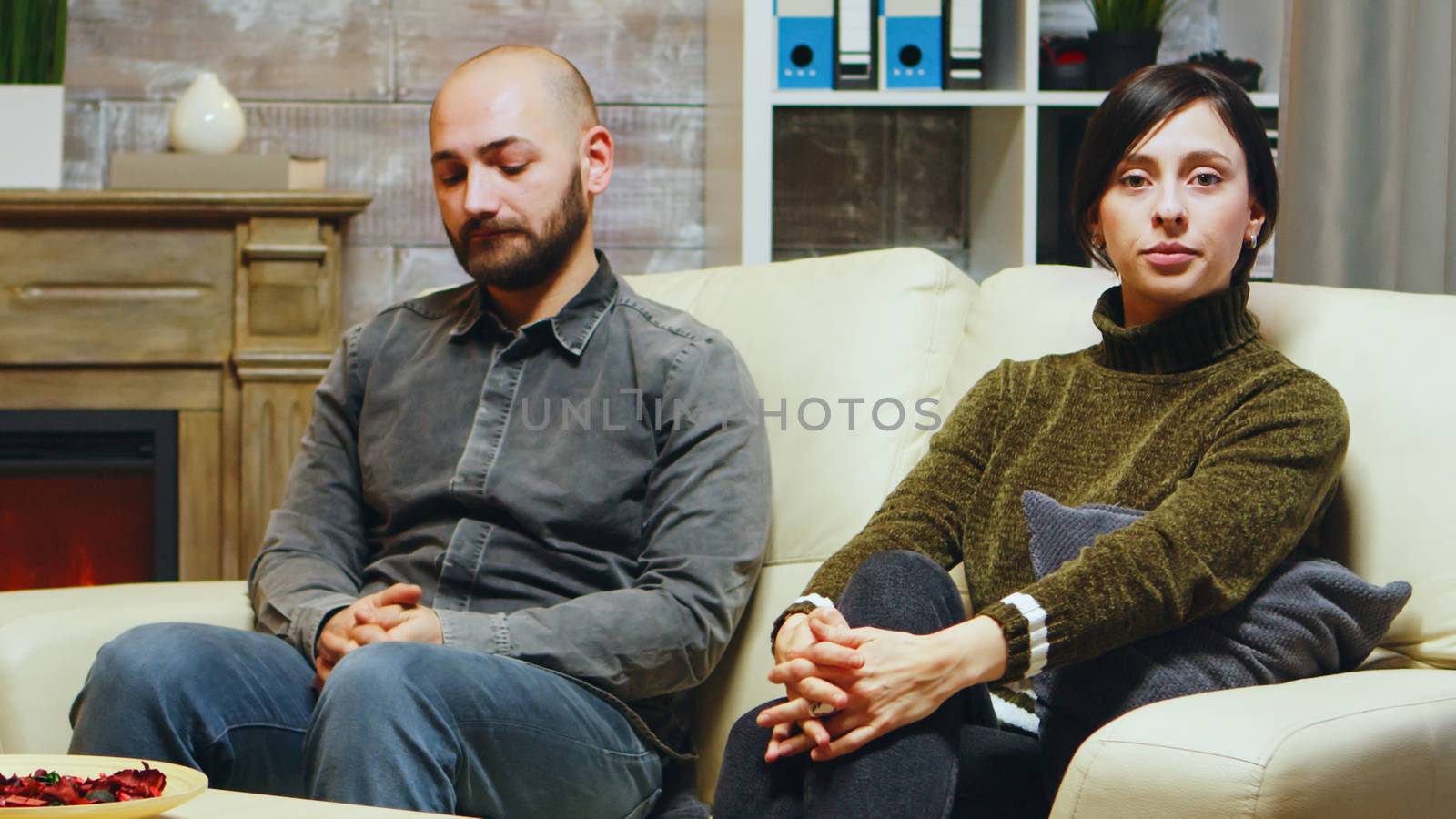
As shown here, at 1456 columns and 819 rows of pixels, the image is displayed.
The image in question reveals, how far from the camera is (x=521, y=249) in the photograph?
5.47ft

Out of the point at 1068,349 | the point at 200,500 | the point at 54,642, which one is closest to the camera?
the point at 54,642

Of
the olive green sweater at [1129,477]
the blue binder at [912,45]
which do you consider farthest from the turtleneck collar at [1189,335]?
the blue binder at [912,45]

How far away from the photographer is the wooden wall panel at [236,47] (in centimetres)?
272

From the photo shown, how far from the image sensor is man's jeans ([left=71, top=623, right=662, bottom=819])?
123 centimetres

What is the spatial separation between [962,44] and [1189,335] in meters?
1.20

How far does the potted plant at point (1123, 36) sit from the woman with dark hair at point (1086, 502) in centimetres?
101

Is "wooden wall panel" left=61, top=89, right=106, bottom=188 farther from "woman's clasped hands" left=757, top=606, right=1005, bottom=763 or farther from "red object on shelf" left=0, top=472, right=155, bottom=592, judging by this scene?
"woman's clasped hands" left=757, top=606, right=1005, bottom=763

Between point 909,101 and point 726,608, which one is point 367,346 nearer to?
point 726,608

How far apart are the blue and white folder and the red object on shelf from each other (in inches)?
63.9

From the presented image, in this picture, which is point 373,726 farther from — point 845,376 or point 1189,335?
point 1189,335

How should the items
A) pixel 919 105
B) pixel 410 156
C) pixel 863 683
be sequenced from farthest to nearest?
pixel 410 156, pixel 919 105, pixel 863 683

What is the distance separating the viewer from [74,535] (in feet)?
8.68

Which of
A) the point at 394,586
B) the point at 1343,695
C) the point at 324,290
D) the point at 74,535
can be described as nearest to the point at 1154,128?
the point at 1343,695

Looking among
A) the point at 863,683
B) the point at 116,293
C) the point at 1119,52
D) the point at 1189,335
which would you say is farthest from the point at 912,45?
the point at 863,683
